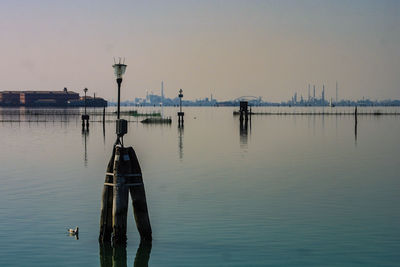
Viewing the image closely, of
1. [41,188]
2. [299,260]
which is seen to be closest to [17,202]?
[41,188]

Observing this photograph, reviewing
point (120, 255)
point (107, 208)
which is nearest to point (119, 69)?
point (107, 208)

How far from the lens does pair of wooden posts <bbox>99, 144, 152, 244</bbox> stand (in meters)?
17.9

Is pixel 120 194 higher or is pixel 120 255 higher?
pixel 120 194

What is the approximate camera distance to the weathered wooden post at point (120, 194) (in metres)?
17.9

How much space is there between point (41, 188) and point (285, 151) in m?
29.1

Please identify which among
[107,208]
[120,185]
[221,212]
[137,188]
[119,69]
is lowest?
[221,212]

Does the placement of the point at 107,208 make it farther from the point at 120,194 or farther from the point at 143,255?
the point at 143,255

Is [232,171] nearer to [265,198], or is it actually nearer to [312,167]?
[312,167]

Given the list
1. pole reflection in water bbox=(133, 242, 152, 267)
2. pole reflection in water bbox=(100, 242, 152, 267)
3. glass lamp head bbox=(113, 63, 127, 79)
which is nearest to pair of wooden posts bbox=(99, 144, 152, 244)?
pole reflection in water bbox=(100, 242, 152, 267)

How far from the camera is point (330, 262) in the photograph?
17.0 metres

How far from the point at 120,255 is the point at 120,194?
1919 millimetres

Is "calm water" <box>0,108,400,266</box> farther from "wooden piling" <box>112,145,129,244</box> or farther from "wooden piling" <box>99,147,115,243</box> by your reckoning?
"wooden piling" <box>112,145,129,244</box>

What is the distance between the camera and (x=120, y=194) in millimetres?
17875

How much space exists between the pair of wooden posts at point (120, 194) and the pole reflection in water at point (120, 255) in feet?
0.90
